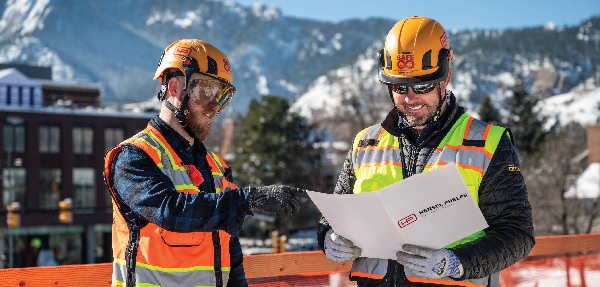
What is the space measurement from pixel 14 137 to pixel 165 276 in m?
52.3

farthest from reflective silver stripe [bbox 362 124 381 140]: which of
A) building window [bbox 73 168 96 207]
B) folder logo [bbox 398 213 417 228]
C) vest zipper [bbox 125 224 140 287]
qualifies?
building window [bbox 73 168 96 207]

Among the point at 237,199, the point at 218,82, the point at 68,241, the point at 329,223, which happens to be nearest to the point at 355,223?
the point at 329,223

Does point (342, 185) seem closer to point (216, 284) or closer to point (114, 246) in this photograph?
point (216, 284)

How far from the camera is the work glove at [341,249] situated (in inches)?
152

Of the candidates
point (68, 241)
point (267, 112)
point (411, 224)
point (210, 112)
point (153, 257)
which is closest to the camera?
point (411, 224)

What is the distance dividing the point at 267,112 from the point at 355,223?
54799 mm

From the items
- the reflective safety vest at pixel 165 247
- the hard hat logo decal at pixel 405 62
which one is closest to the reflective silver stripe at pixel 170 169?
the reflective safety vest at pixel 165 247

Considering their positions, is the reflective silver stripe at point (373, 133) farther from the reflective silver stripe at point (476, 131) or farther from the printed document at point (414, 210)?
the printed document at point (414, 210)

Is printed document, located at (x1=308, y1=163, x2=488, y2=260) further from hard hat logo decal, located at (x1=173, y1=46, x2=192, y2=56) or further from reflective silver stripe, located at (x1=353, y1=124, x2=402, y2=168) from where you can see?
hard hat logo decal, located at (x1=173, y1=46, x2=192, y2=56)

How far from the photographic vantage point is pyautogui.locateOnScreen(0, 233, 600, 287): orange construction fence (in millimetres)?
5086

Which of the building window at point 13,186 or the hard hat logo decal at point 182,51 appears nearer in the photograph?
the hard hat logo decal at point 182,51

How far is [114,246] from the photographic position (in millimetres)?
3984

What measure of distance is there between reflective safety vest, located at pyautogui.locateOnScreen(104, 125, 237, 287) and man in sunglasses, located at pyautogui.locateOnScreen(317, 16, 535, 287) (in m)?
0.61

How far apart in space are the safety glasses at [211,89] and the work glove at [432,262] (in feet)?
4.45
